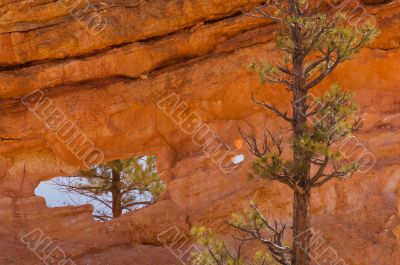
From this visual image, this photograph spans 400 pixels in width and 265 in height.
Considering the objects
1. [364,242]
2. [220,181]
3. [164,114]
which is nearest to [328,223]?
[364,242]

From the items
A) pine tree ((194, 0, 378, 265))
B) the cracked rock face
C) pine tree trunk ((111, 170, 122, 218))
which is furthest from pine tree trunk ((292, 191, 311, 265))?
pine tree trunk ((111, 170, 122, 218))

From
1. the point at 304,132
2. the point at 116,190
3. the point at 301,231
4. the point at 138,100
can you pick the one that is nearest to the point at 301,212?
the point at 301,231

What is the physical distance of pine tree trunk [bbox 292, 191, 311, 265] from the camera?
6070 mm

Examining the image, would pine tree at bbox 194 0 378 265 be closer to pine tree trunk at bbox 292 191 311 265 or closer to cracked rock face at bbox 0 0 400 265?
pine tree trunk at bbox 292 191 311 265

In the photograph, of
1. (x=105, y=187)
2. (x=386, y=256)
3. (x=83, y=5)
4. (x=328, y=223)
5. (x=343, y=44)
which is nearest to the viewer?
(x=343, y=44)

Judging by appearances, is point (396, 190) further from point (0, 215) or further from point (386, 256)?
point (0, 215)

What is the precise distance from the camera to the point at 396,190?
835 centimetres

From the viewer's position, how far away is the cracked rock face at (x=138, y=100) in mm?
9453

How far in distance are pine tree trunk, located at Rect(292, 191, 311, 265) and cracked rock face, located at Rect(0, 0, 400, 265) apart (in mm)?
2977

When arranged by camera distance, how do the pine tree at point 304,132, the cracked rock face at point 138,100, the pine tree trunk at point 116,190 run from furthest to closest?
1. the pine tree trunk at point 116,190
2. the cracked rock face at point 138,100
3. the pine tree at point 304,132

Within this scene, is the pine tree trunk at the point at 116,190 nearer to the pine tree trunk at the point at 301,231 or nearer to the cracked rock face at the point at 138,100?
the cracked rock face at the point at 138,100

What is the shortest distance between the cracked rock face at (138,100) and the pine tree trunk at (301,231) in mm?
2977

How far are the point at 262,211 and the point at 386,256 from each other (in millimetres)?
1774

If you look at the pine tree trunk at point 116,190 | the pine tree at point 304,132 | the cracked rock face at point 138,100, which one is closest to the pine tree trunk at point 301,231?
the pine tree at point 304,132
